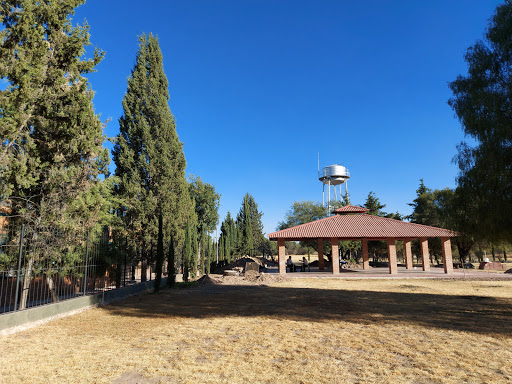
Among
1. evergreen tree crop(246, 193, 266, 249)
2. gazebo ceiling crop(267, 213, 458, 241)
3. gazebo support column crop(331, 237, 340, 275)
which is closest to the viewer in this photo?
gazebo ceiling crop(267, 213, 458, 241)

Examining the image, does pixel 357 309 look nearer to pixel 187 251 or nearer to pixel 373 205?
pixel 187 251

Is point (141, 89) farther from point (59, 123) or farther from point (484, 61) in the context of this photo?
point (484, 61)

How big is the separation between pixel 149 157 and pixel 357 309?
613 inches

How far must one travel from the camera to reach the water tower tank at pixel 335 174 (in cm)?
4500

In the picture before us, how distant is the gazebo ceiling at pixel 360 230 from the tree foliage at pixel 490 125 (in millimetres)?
14582

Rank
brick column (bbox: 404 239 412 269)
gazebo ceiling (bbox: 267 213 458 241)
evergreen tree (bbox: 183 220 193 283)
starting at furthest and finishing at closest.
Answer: brick column (bbox: 404 239 412 269), gazebo ceiling (bbox: 267 213 458 241), evergreen tree (bbox: 183 220 193 283)

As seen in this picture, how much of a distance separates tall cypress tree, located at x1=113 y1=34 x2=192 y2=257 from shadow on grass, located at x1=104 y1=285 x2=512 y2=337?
6.53m

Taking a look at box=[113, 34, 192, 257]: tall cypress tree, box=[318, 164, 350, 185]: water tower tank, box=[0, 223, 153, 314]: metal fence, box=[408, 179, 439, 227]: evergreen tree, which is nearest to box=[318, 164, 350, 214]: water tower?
box=[318, 164, 350, 185]: water tower tank

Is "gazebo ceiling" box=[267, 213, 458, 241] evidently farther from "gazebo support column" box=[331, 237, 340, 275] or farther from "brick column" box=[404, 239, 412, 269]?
"brick column" box=[404, 239, 412, 269]

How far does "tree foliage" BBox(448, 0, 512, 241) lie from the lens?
9.47 metres

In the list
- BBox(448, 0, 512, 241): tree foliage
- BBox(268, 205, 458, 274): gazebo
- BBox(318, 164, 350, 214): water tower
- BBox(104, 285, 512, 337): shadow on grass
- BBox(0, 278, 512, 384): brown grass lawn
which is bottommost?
BBox(104, 285, 512, 337): shadow on grass

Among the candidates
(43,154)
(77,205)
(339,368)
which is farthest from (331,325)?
(43,154)

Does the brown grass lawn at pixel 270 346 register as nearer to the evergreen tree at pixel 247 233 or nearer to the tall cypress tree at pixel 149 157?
the tall cypress tree at pixel 149 157

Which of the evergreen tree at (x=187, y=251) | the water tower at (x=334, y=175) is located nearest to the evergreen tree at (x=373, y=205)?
the water tower at (x=334, y=175)
